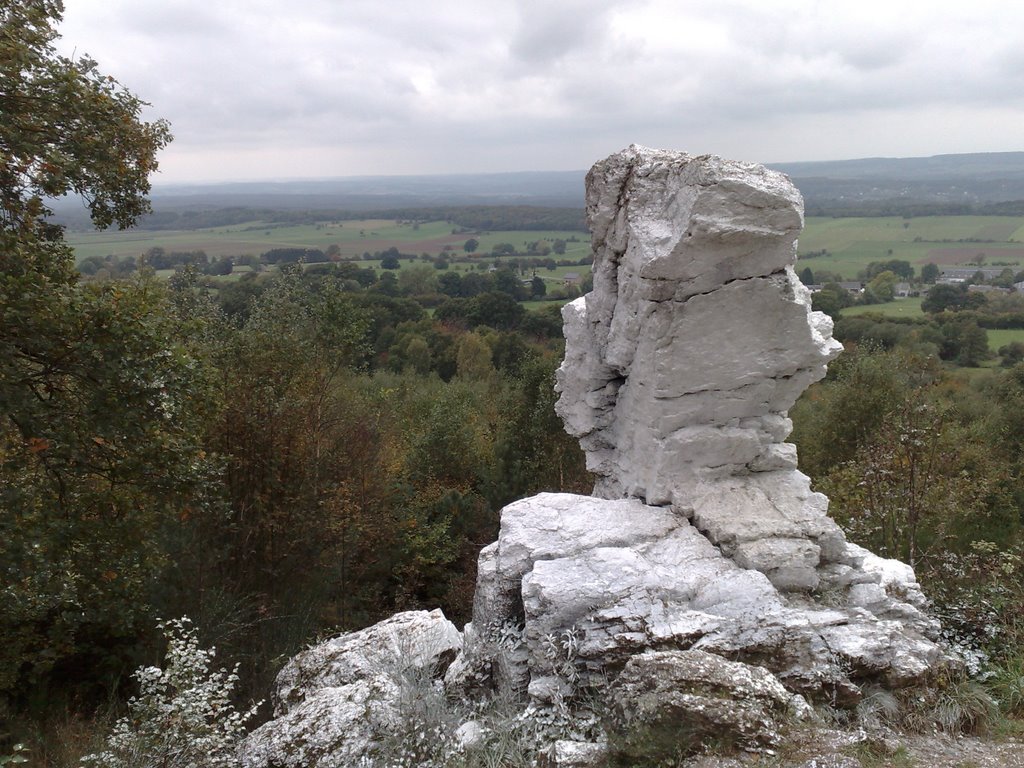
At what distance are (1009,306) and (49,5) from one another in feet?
199

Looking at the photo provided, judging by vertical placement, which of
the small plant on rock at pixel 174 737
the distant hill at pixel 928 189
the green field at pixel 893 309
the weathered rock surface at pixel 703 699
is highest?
the distant hill at pixel 928 189

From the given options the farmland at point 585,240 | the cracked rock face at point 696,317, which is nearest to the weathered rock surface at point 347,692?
the cracked rock face at point 696,317

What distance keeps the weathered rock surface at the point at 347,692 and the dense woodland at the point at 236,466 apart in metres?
3.23

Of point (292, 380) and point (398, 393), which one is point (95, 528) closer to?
point (292, 380)

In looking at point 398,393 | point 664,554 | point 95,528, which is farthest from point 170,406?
point 398,393

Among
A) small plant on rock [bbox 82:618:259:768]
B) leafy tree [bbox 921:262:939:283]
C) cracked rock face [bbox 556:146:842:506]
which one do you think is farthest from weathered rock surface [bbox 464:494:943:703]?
leafy tree [bbox 921:262:939:283]

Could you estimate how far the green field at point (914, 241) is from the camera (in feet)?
251

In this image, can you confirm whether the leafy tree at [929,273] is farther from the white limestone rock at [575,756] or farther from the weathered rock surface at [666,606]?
the white limestone rock at [575,756]

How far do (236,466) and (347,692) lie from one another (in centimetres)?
830

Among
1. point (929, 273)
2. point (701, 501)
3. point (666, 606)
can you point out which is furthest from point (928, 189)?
point (666, 606)

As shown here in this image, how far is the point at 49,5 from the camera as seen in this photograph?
950 centimetres

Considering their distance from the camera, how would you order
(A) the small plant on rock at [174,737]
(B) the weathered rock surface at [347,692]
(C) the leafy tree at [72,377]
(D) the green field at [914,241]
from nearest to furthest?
(B) the weathered rock surface at [347,692]
(A) the small plant on rock at [174,737]
(C) the leafy tree at [72,377]
(D) the green field at [914,241]

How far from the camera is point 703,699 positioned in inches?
228

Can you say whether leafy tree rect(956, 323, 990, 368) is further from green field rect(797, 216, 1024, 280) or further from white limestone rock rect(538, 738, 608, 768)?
white limestone rock rect(538, 738, 608, 768)
